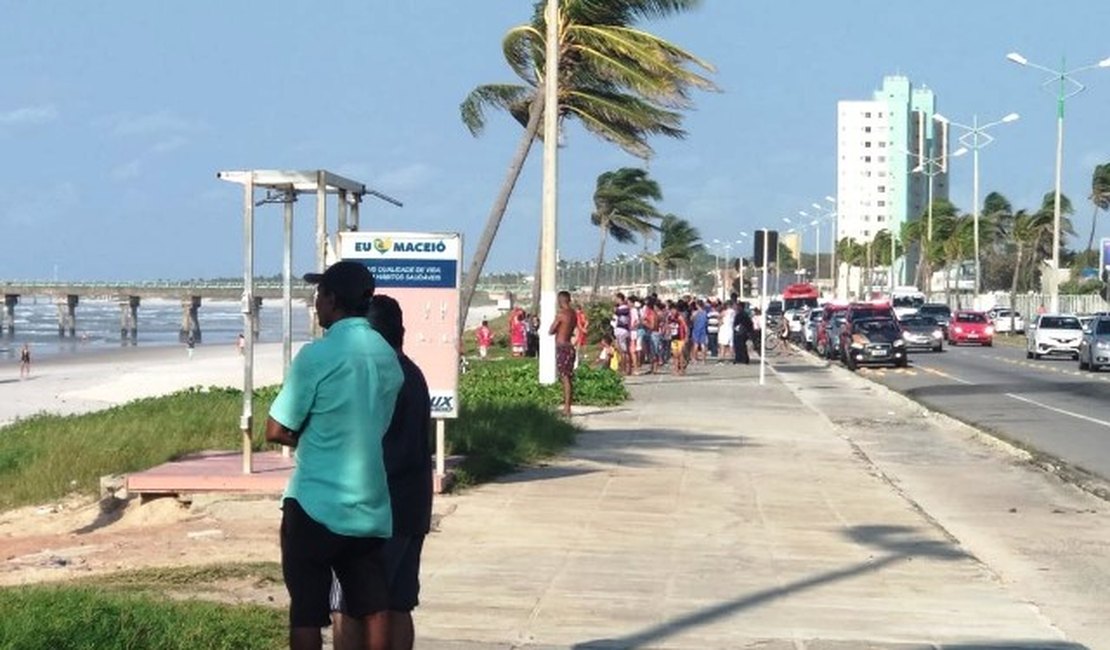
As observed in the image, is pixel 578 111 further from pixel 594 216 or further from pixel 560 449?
pixel 594 216

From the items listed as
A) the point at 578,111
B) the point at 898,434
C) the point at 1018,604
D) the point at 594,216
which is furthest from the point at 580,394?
the point at 594,216

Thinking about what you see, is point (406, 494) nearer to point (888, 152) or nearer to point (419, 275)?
point (419, 275)

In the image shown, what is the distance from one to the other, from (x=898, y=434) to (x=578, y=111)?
1179 cm

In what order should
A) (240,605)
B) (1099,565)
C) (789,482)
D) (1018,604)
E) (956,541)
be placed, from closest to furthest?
(240,605), (1018,604), (1099,565), (956,541), (789,482)

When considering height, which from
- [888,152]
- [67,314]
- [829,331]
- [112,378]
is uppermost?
[888,152]

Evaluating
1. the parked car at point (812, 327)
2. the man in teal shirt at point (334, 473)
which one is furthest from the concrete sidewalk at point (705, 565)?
the parked car at point (812, 327)

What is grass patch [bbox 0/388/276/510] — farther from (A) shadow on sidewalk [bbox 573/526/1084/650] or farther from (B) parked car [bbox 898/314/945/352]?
(B) parked car [bbox 898/314/945/352]

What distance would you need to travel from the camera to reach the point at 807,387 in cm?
3712

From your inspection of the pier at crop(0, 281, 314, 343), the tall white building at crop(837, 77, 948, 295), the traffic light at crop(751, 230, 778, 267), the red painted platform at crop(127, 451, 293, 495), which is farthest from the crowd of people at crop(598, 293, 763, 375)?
the tall white building at crop(837, 77, 948, 295)

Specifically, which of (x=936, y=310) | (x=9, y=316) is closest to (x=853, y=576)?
(x=936, y=310)

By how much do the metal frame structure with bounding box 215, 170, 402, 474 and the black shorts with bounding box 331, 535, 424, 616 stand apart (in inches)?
291

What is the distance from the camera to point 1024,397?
1340 inches

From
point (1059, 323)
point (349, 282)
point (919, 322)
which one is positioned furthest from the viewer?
point (919, 322)

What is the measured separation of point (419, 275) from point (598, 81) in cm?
1977
